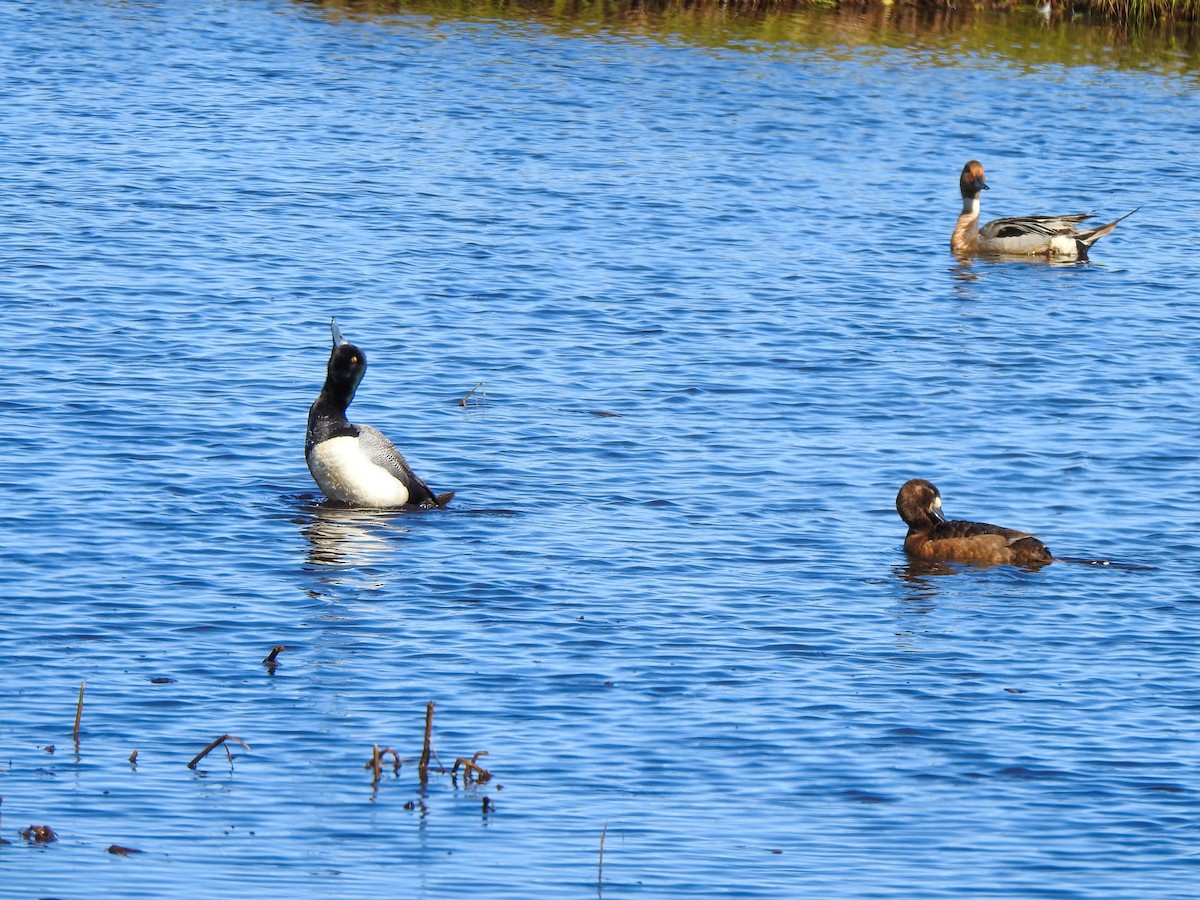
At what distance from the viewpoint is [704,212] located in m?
27.5

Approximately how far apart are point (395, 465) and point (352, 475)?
1.10 ft

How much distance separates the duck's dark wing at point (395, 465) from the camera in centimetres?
1555

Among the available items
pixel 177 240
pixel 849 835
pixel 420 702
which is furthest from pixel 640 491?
pixel 177 240

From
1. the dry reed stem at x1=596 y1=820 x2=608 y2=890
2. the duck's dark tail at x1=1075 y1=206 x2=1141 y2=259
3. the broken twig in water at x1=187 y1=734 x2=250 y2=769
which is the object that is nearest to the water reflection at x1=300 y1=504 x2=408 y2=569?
the broken twig in water at x1=187 y1=734 x2=250 y2=769

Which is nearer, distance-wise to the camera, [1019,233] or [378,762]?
[378,762]

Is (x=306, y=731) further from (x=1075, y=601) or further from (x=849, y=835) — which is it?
(x=1075, y=601)

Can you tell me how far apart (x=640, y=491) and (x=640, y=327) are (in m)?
5.67

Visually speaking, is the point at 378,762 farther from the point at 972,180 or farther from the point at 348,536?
the point at 972,180

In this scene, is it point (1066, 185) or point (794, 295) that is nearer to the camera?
point (794, 295)

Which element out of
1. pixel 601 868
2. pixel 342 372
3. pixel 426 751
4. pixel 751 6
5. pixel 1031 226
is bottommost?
pixel 601 868

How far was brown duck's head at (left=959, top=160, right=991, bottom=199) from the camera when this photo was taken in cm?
2708

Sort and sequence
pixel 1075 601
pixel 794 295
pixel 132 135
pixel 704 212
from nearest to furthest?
pixel 1075 601
pixel 794 295
pixel 704 212
pixel 132 135

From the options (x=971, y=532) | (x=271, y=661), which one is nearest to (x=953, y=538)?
(x=971, y=532)

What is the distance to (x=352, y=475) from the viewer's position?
15.6 meters
